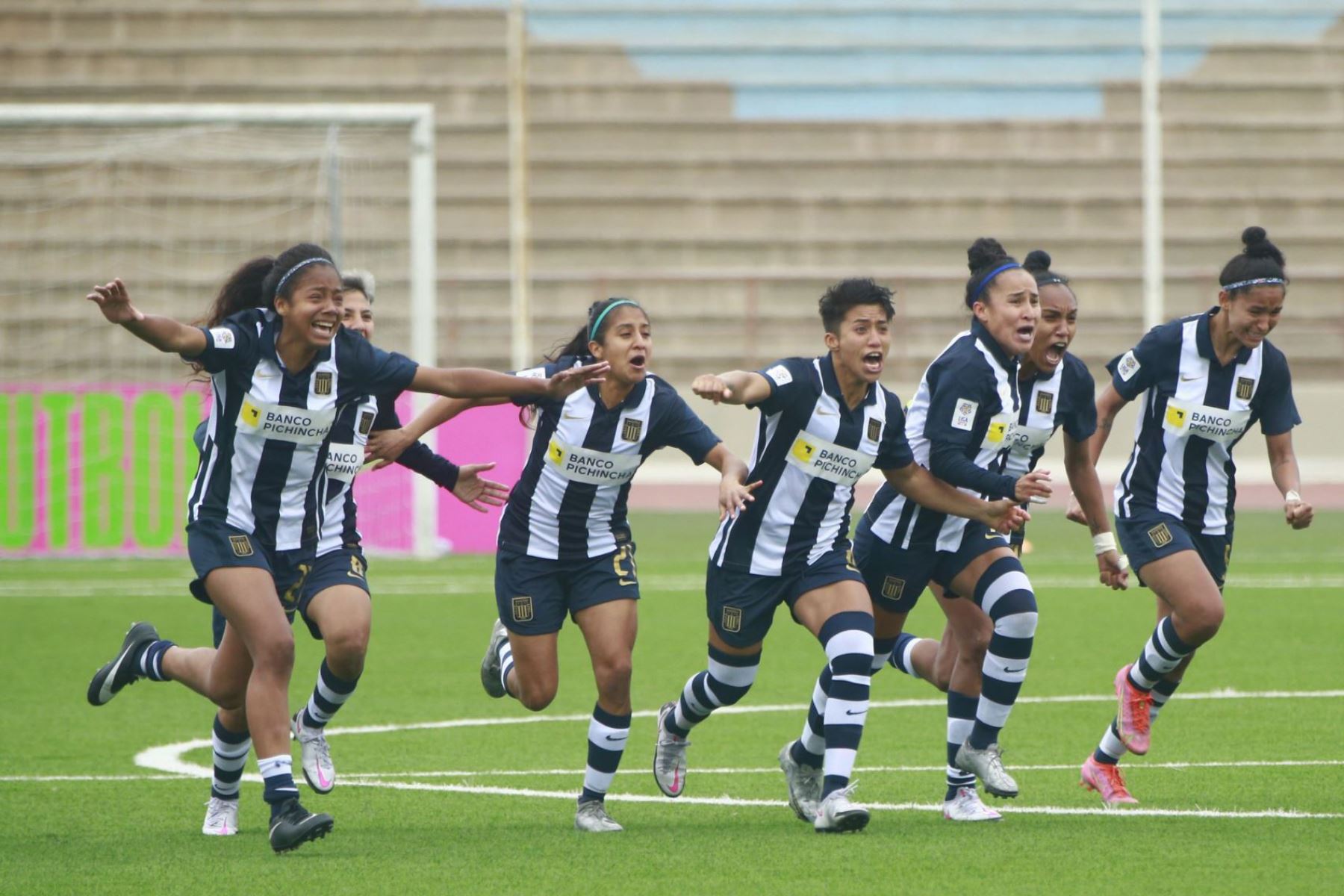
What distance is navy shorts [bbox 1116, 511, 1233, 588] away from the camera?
295 inches

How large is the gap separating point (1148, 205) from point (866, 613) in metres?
18.7

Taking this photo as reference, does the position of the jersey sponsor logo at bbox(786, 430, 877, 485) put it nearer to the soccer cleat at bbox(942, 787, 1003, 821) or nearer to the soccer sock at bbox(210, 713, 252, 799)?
the soccer cleat at bbox(942, 787, 1003, 821)

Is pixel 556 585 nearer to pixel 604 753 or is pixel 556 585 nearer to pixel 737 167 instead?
pixel 604 753

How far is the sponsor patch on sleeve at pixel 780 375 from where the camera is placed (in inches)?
263

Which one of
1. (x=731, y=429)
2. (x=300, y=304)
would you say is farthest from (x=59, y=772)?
(x=731, y=429)

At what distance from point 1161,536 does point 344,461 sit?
10.6ft

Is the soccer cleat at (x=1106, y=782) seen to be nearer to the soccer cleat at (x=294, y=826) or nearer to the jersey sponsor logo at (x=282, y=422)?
the soccer cleat at (x=294, y=826)

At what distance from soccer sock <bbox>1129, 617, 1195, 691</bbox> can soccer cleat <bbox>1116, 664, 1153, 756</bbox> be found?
0.04 m

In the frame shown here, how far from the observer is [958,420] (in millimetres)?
6918

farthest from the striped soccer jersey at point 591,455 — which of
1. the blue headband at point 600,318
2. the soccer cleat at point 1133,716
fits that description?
the soccer cleat at point 1133,716

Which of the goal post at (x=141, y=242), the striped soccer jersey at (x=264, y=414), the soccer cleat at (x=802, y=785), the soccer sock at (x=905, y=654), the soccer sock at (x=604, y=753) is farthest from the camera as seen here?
the goal post at (x=141, y=242)

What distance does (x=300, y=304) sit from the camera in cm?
637

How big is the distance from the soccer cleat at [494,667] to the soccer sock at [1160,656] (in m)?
2.56

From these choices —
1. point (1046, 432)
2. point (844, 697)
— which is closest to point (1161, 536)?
point (1046, 432)
